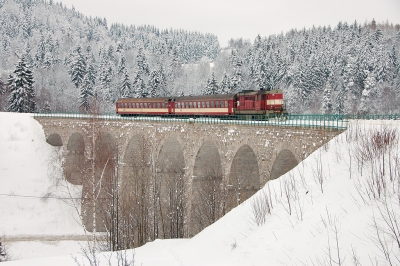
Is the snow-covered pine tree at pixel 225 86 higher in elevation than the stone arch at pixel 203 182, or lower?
higher

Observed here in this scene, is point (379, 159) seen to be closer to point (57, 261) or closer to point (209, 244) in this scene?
point (209, 244)

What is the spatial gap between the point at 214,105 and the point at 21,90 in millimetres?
36366

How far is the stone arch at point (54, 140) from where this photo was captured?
4434cm

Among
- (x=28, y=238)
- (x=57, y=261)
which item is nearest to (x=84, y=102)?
(x=28, y=238)

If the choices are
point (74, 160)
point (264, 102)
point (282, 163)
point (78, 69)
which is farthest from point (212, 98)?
point (78, 69)

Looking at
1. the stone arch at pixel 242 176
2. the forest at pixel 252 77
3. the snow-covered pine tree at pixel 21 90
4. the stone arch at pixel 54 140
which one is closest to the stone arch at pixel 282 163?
the stone arch at pixel 242 176

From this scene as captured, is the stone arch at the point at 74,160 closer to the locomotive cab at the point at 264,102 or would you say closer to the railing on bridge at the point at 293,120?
the railing on bridge at the point at 293,120

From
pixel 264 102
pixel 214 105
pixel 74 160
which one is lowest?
pixel 74 160

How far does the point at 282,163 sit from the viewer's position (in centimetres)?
1908

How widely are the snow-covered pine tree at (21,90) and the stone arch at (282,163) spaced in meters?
45.4

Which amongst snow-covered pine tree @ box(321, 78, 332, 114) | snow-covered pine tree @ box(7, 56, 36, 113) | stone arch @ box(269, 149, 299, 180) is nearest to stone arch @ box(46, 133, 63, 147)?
snow-covered pine tree @ box(7, 56, 36, 113)

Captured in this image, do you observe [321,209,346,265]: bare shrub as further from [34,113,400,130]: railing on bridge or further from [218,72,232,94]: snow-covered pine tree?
[218,72,232,94]: snow-covered pine tree

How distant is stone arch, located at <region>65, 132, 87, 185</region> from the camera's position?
40875mm

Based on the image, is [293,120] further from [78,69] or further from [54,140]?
[78,69]
